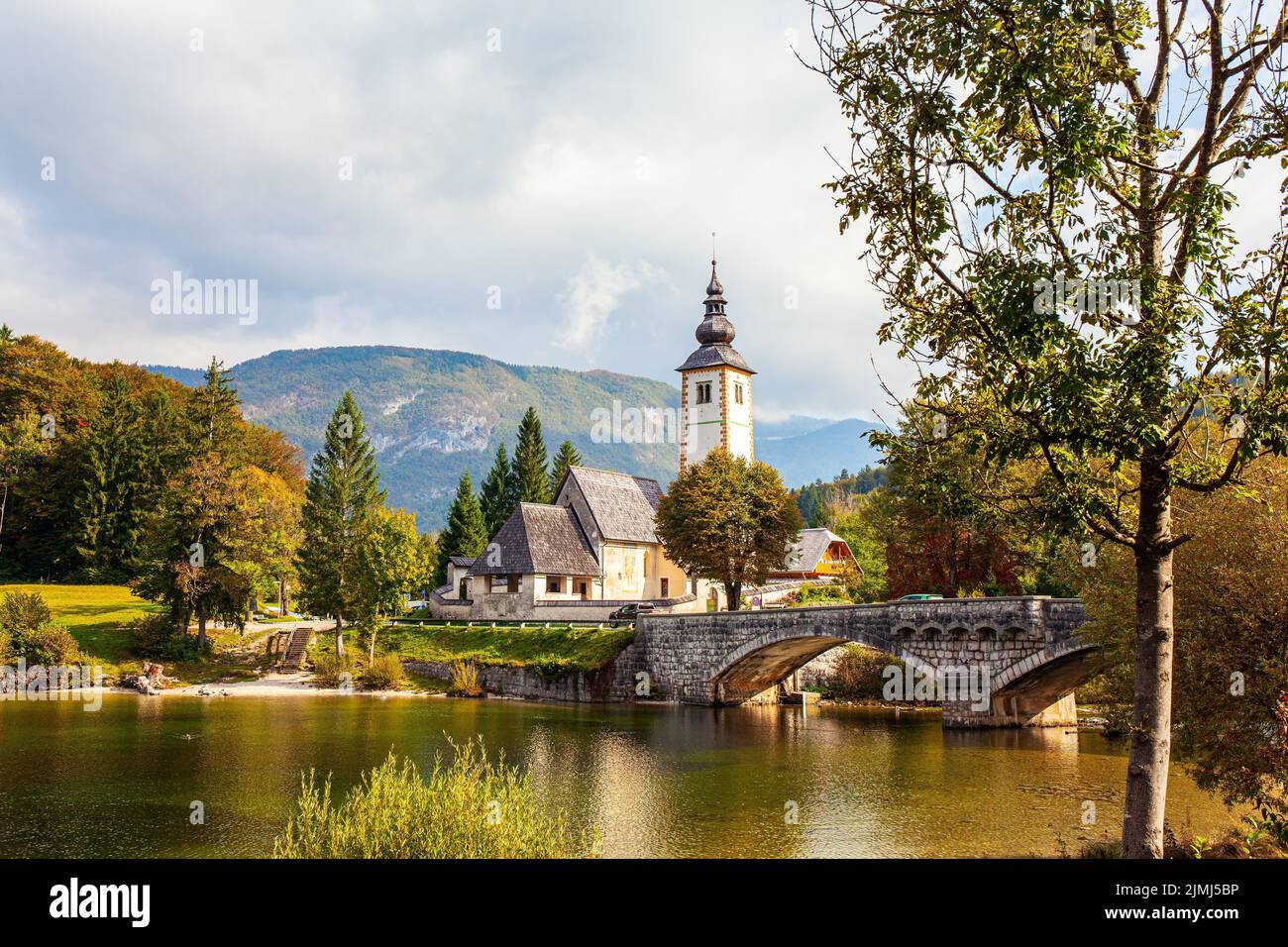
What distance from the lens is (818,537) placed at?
262 feet

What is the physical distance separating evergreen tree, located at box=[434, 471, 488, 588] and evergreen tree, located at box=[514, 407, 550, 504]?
642 centimetres

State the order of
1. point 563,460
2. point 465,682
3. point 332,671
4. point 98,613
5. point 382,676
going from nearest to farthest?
1. point 465,682
2. point 382,676
3. point 332,671
4. point 98,613
5. point 563,460

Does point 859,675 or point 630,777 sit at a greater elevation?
point 630,777

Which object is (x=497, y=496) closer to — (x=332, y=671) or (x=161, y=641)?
(x=332, y=671)

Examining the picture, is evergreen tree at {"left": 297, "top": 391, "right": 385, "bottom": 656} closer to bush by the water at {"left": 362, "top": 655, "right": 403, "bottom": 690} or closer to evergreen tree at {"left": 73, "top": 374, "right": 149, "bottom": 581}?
bush by the water at {"left": 362, "top": 655, "right": 403, "bottom": 690}

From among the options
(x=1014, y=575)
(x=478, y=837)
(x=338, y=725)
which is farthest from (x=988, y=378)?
(x=1014, y=575)

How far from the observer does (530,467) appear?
89.2 meters

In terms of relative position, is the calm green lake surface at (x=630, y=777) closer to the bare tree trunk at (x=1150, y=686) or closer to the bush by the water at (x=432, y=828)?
the bush by the water at (x=432, y=828)

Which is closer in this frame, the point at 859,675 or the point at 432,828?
the point at 432,828

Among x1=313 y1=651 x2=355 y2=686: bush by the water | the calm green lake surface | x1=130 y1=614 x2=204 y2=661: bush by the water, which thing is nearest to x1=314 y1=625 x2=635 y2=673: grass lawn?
x1=313 y1=651 x2=355 y2=686: bush by the water

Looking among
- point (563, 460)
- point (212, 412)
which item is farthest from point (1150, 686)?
point (563, 460)

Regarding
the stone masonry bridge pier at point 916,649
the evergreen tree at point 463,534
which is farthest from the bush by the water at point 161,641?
the evergreen tree at point 463,534

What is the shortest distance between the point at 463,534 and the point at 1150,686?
74.7m
